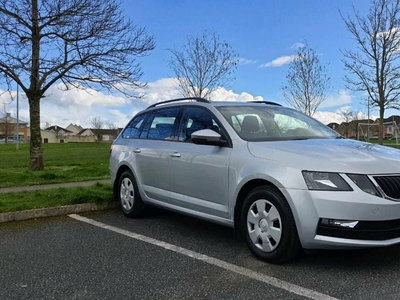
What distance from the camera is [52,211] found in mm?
6121

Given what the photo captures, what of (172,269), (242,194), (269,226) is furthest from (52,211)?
(269,226)

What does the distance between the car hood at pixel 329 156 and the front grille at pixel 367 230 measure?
435mm

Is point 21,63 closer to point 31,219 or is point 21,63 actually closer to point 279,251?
point 31,219

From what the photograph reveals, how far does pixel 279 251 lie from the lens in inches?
143

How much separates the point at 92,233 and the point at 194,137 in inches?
75.2

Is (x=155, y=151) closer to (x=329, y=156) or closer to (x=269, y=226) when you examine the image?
(x=269, y=226)

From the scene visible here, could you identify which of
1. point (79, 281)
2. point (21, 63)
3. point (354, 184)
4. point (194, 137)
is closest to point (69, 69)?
point (21, 63)

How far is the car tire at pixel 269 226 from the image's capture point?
357 cm

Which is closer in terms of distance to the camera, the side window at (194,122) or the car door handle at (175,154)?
the side window at (194,122)

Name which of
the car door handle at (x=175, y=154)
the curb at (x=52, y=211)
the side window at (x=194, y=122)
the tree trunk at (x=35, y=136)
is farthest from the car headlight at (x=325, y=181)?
the tree trunk at (x=35, y=136)

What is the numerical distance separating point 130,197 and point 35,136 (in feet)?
22.5

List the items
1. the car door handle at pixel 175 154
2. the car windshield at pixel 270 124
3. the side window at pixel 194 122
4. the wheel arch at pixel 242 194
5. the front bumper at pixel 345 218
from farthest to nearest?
1. the car door handle at pixel 175 154
2. the side window at pixel 194 122
3. the car windshield at pixel 270 124
4. the wheel arch at pixel 242 194
5. the front bumper at pixel 345 218

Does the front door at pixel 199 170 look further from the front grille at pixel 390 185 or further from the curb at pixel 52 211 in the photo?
the curb at pixel 52 211

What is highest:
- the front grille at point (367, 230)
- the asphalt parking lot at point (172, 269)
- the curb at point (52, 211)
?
the front grille at point (367, 230)
